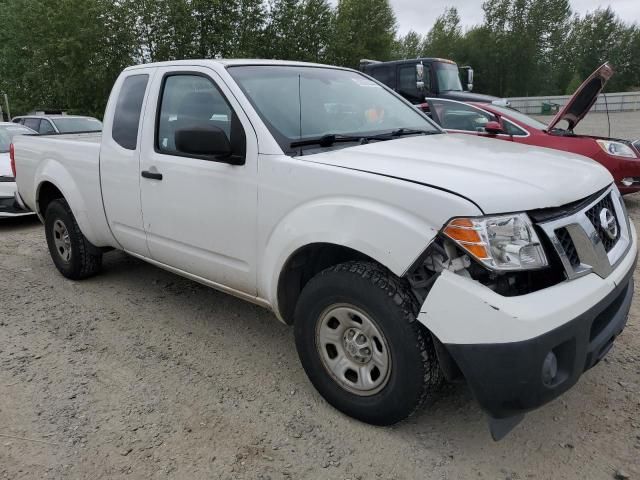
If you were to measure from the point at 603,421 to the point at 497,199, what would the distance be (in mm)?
1397

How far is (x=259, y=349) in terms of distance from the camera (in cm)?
351

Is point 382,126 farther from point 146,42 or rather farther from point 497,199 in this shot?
point 146,42

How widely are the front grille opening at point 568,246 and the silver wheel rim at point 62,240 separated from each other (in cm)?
413

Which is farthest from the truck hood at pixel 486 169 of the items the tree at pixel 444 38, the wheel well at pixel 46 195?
the tree at pixel 444 38

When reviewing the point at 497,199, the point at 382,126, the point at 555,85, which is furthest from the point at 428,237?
the point at 555,85

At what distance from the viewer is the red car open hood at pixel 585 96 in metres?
5.90

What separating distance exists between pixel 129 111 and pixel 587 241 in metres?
3.15

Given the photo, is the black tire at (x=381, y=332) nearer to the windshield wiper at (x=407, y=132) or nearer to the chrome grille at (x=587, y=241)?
the chrome grille at (x=587, y=241)

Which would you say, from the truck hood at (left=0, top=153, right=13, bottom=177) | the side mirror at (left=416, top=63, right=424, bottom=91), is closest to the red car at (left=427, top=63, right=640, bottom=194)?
the side mirror at (left=416, top=63, right=424, bottom=91)

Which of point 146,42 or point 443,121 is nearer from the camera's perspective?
point 443,121

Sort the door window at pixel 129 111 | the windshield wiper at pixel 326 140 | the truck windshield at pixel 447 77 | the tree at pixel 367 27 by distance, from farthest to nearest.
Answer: the tree at pixel 367 27, the truck windshield at pixel 447 77, the door window at pixel 129 111, the windshield wiper at pixel 326 140

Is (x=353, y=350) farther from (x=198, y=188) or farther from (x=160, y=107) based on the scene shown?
(x=160, y=107)

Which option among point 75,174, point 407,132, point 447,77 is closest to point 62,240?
point 75,174

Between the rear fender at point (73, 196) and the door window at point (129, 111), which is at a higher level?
the door window at point (129, 111)
